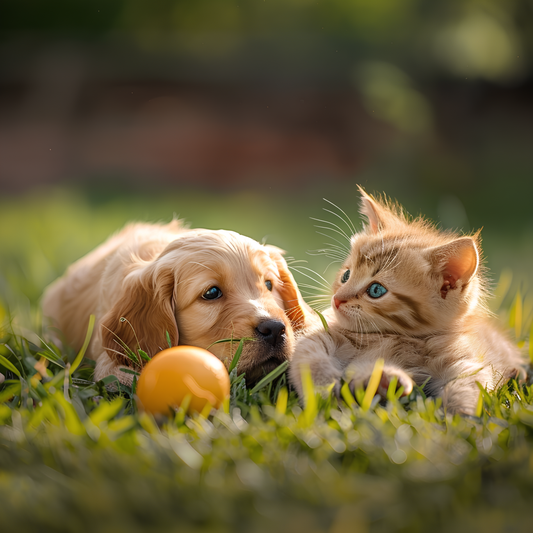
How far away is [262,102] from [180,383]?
450 inches

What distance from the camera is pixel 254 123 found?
1252 cm

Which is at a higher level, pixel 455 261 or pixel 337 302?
pixel 455 261

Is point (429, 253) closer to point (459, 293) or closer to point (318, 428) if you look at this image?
point (459, 293)

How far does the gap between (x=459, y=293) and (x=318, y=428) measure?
97 centimetres

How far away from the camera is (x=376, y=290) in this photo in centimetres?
245

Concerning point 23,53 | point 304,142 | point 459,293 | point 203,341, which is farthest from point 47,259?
point 23,53

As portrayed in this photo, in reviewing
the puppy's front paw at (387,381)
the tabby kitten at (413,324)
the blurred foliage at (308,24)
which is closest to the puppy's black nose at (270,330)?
the tabby kitten at (413,324)

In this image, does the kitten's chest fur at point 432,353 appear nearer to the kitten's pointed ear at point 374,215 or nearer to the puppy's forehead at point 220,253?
the puppy's forehead at point 220,253

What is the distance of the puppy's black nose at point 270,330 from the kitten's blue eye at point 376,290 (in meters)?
0.42

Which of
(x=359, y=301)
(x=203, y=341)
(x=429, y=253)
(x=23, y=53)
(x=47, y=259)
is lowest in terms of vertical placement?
(x=47, y=259)

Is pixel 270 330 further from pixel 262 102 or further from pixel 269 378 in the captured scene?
pixel 262 102

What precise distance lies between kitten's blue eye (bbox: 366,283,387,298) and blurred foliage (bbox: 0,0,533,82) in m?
8.16

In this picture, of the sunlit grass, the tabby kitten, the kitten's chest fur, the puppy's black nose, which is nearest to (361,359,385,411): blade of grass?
the sunlit grass

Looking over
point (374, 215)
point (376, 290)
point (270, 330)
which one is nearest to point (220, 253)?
point (270, 330)
